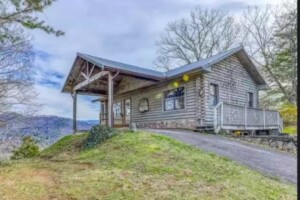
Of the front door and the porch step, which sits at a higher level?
the front door

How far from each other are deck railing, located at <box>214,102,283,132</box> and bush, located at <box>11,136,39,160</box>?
796cm

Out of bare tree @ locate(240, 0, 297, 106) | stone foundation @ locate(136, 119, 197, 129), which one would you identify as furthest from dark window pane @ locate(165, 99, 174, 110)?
bare tree @ locate(240, 0, 297, 106)

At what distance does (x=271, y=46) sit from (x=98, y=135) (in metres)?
21.6

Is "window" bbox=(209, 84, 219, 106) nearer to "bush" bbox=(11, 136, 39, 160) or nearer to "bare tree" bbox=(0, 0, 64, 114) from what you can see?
"bare tree" bbox=(0, 0, 64, 114)

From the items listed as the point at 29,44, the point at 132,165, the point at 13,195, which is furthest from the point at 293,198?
the point at 29,44

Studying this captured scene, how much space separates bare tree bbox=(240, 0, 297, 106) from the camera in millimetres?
25125

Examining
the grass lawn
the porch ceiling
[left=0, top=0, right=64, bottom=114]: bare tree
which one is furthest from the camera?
the porch ceiling

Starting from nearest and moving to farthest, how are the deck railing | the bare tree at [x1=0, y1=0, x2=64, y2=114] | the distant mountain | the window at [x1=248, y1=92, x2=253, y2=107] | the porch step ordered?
the bare tree at [x1=0, y1=0, x2=64, y2=114] < the distant mountain < the deck railing < the porch step < the window at [x1=248, y1=92, x2=253, y2=107]

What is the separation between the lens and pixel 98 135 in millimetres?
10672

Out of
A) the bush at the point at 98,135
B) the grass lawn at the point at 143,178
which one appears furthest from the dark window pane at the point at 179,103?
the grass lawn at the point at 143,178

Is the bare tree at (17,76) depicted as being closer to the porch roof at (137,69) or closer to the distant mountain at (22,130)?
the distant mountain at (22,130)

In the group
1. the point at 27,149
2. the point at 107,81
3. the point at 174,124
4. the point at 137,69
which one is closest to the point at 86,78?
the point at 107,81

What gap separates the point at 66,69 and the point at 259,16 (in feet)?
62.8

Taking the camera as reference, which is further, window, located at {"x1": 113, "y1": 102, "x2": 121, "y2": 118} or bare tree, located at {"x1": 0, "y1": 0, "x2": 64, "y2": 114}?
window, located at {"x1": 113, "y1": 102, "x2": 121, "y2": 118}
